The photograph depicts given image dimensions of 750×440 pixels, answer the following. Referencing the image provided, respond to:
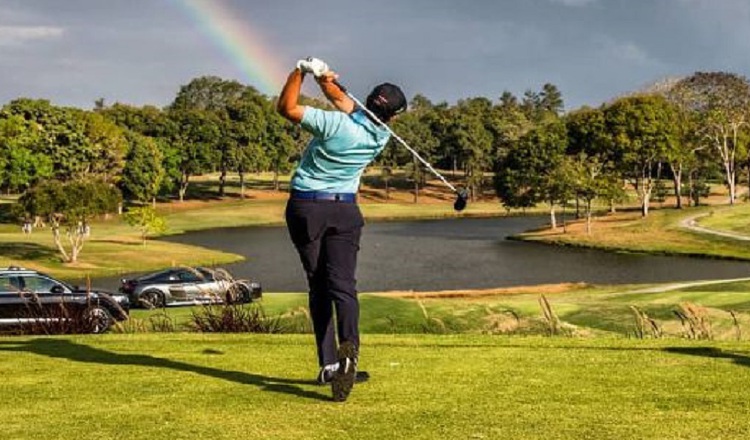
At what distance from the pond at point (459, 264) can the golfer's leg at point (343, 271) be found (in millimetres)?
46156

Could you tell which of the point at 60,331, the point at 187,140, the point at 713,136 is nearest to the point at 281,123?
the point at 187,140

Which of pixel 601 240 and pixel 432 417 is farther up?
pixel 432 417

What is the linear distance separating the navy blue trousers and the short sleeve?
59cm

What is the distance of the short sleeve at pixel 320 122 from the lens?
7395 mm

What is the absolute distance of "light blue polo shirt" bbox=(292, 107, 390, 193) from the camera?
7453 mm

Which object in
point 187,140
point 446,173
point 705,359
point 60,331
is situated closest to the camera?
point 705,359

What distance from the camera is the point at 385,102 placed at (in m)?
7.66

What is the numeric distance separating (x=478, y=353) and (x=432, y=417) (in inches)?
120

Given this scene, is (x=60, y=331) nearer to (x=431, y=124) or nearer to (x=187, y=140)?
(x=187, y=140)

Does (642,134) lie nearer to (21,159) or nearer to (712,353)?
(21,159)

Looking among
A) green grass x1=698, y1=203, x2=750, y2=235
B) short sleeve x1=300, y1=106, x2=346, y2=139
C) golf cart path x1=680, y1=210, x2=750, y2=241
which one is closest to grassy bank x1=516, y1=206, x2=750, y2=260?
golf cart path x1=680, y1=210, x2=750, y2=241

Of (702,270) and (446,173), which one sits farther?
(446,173)

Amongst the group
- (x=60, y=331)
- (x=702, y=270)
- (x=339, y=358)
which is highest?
(x=339, y=358)

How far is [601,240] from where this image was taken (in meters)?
82.4
